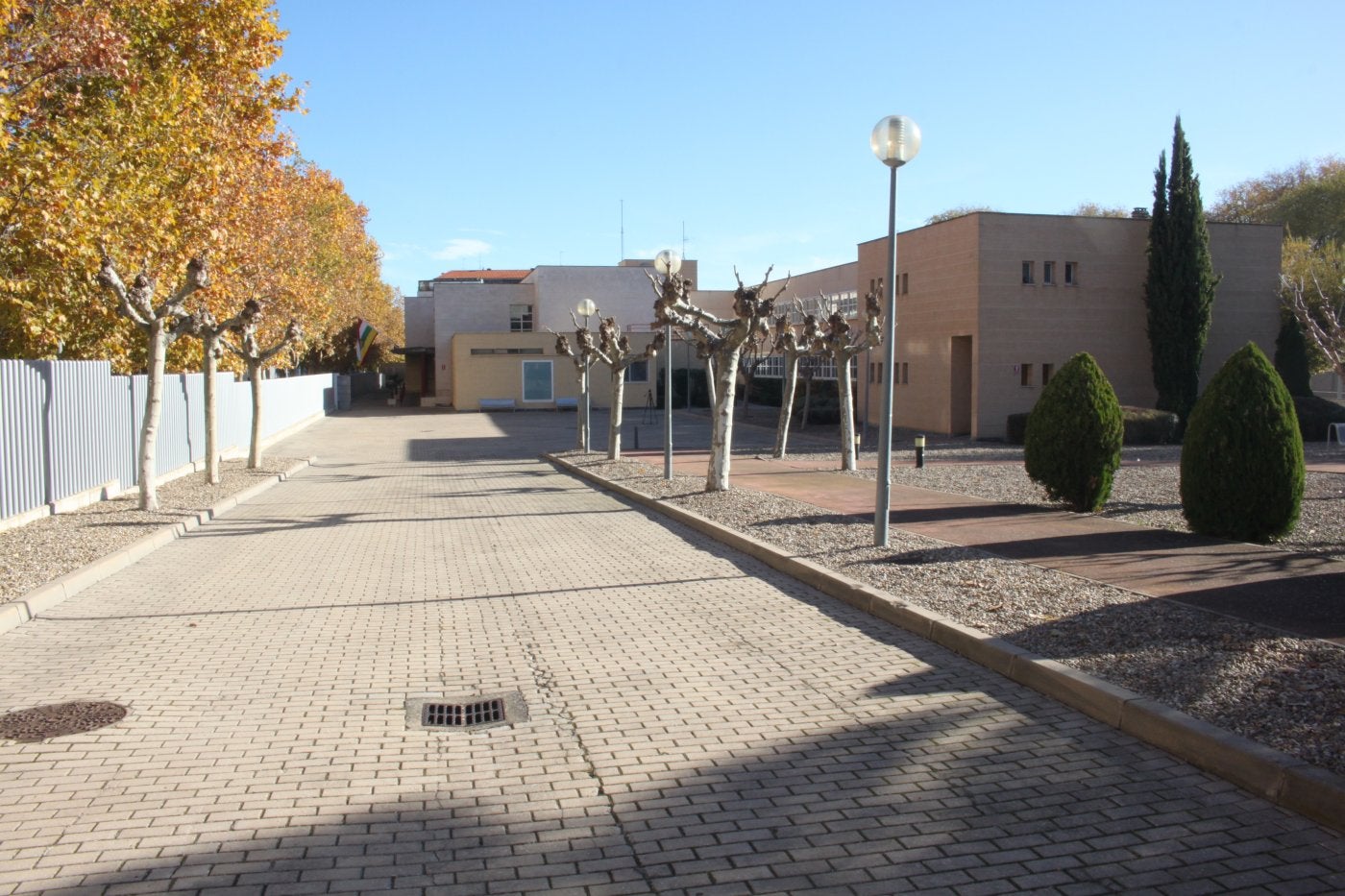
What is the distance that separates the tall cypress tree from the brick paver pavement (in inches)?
976

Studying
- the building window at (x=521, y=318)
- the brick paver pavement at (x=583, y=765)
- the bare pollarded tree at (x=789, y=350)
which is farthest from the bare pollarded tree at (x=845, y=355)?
the building window at (x=521, y=318)

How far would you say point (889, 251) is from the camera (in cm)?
1094

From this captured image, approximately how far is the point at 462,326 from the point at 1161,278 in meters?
41.1

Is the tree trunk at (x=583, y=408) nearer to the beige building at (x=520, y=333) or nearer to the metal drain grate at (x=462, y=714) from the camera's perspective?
the beige building at (x=520, y=333)

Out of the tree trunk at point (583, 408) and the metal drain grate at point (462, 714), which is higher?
the tree trunk at point (583, 408)

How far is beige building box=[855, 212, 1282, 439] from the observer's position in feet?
99.0

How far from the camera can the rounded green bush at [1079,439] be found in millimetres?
13742

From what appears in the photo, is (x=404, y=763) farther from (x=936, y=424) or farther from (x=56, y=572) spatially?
(x=936, y=424)

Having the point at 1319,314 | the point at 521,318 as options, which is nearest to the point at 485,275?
the point at 521,318

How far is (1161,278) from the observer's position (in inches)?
1212

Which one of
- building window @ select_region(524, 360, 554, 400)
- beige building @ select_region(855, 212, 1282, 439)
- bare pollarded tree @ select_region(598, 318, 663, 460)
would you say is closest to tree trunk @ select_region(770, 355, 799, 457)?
bare pollarded tree @ select_region(598, 318, 663, 460)

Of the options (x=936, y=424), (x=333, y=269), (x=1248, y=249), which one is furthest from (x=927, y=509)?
(x=333, y=269)

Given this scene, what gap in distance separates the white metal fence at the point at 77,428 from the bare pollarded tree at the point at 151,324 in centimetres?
106

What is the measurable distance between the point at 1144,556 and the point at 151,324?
13.4 meters
